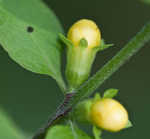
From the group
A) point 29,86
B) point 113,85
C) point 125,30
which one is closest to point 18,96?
point 29,86

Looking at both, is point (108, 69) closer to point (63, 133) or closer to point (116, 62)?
point (116, 62)

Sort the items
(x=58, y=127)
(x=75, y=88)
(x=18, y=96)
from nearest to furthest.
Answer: (x=58, y=127)
(x=75, y=88)
(x=18, y=96)

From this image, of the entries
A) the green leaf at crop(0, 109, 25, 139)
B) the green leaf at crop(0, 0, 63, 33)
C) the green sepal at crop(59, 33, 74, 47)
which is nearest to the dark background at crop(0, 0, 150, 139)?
the green leaf at crop(0, 109, 25, 139)

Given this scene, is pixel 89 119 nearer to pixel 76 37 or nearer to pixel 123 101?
pixel 76 37

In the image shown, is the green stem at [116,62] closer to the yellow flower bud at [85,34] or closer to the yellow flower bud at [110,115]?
the yellow flower bud at [110,115]

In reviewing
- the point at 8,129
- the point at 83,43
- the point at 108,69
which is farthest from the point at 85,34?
the point at 8,129
